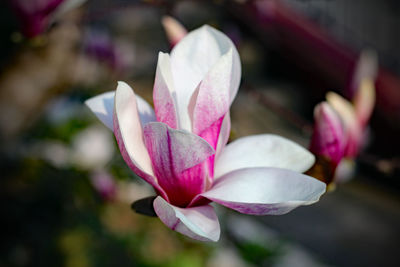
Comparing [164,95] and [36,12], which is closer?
[164,95]

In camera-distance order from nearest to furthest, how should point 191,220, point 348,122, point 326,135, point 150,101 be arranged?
point 191,220 → point 326,135 → point 348,122 → point 150,101

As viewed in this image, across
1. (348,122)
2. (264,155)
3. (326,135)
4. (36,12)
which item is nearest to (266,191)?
(264,155)

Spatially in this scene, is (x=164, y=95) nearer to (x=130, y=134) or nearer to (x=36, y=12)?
(x=130, y=134)

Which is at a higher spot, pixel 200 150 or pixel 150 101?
pixel 200 150

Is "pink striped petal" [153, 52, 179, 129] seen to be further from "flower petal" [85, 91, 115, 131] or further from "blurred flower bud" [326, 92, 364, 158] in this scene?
"blurred flower bud" [326, 92, 364, 158]

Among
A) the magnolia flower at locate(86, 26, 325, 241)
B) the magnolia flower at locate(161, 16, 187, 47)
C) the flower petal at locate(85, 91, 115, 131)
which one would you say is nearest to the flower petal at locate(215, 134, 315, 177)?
the magnolia flower at locate(86, 26, 325, 241)

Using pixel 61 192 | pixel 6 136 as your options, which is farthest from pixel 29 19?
pixel 61 192

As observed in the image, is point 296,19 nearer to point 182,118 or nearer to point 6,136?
point 6,136

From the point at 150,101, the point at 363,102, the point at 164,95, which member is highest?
the point at 164,95
